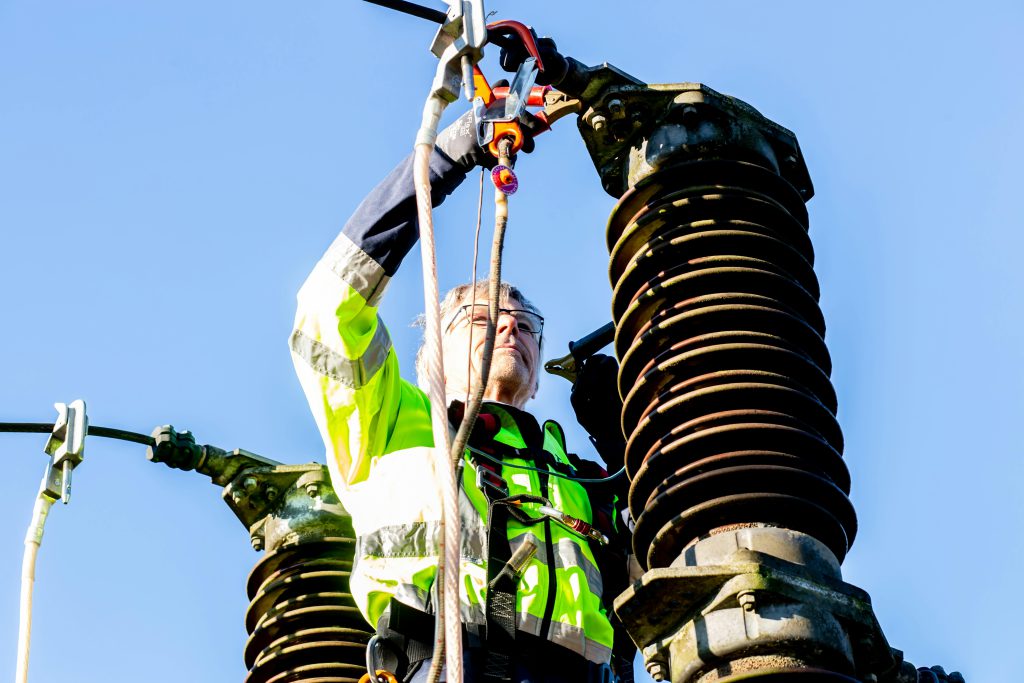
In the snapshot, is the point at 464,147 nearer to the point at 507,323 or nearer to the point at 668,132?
the point at 668,132

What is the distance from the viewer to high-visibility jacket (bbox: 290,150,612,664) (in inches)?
234

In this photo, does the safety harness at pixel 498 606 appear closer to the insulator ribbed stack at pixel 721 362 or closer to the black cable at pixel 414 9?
the insulator ribbed stack at pixel 721 362

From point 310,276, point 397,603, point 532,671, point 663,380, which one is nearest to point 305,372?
point 310,276

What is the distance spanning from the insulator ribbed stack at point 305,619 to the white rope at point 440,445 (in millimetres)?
2581

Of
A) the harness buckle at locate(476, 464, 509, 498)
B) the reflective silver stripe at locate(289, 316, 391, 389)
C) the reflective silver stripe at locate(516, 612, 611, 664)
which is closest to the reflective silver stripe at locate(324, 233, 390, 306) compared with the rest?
the reflective silver stripe at locate(289, 316, 391, 389)

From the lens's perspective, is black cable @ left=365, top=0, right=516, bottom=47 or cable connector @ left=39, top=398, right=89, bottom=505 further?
cable connector @ left=39, top=398, right=89, bottom=505

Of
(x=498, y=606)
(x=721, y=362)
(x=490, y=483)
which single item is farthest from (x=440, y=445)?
(x=490, y=483)

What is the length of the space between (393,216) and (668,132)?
3.55ft

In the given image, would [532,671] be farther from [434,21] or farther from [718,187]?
[434,21]

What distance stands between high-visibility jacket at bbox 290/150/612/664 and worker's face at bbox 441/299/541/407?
0.71 m

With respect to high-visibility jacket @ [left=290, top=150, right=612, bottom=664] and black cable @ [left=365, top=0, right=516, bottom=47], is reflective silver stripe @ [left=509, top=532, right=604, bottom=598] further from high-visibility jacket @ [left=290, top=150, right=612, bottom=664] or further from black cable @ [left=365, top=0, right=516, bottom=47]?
black cable @ [left=365, top=0, right=516, bottom=47]

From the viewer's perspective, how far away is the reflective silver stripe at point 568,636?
5852mm

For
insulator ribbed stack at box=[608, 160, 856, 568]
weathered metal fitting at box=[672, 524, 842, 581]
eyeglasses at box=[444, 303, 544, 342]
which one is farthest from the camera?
eyeglasses at box=[444, 303, 544, 342]

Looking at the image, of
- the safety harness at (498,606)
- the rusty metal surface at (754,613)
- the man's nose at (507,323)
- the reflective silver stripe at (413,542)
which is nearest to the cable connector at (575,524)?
the safety harness at (498,606)
